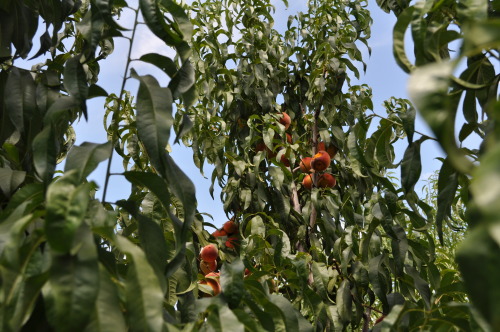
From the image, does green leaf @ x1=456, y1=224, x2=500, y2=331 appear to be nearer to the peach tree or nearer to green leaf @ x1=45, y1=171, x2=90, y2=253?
the peach tree

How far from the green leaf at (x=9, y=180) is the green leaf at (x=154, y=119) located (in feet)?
0.93

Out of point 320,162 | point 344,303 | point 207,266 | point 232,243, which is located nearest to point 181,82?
point 344,303

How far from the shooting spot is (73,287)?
49 centimetres

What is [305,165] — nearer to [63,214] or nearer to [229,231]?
[229,231]

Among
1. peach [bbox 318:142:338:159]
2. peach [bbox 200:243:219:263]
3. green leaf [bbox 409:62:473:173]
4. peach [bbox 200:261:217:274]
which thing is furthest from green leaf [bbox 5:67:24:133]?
peach [bbox 318:142:338:159]

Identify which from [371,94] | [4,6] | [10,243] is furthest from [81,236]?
[371,94]

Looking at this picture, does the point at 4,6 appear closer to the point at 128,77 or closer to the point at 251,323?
the point at 128,77

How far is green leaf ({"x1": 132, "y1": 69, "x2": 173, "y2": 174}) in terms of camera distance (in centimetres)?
64

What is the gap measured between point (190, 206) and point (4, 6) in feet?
2.01

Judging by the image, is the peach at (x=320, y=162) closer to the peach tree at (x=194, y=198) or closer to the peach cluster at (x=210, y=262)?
the peach tree at (x=194, y=198)

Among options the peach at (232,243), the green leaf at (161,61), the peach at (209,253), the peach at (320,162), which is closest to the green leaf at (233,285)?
the green leaf at (161,61)

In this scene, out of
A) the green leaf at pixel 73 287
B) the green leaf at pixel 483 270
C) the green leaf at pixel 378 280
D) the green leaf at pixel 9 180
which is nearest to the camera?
the green leaf at pixel 483 270

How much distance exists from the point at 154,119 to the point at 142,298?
218mm

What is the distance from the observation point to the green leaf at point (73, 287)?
48 cm
